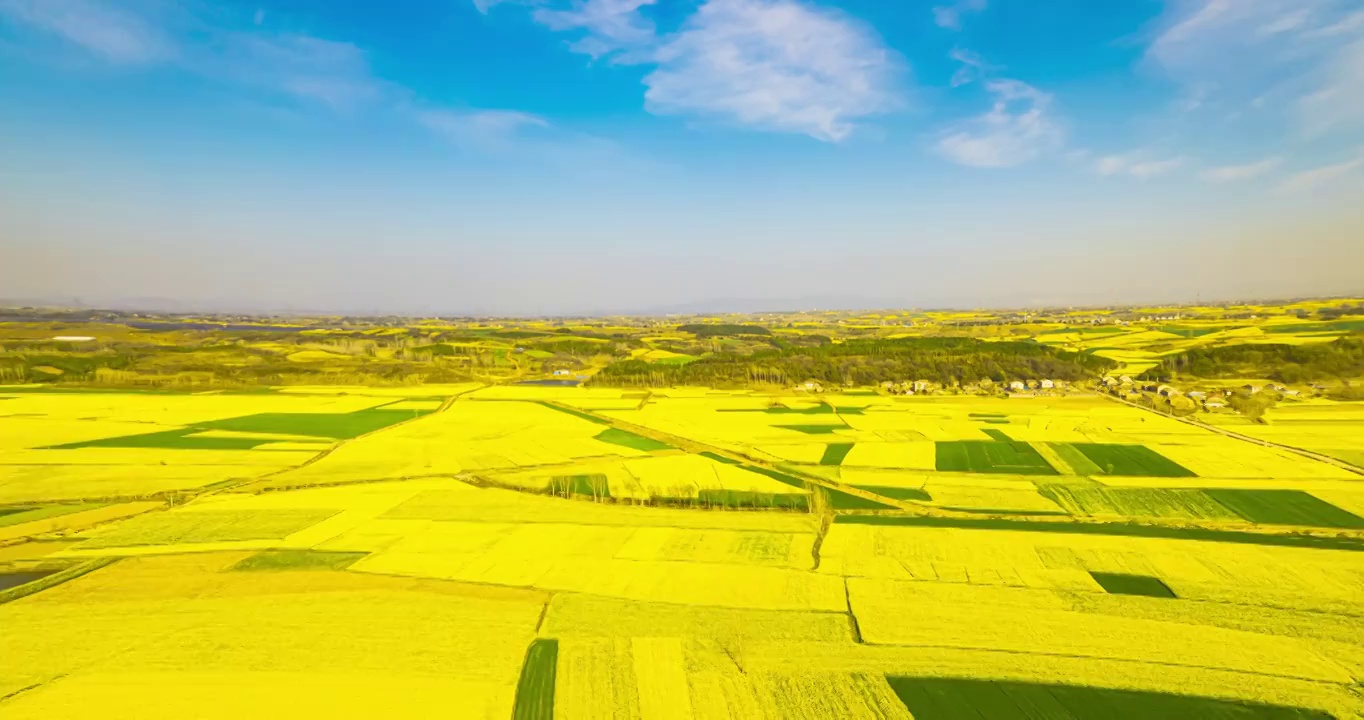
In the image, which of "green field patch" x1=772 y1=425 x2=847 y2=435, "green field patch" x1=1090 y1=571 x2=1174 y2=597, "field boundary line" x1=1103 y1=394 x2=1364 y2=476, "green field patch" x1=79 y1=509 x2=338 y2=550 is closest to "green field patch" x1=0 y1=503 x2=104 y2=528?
"green field patch" x1=79 y1=509 x2=338 y2=550

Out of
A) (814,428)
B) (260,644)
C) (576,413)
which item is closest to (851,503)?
(814,428)

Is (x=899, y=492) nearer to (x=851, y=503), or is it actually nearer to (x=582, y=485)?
(x=851, y=503)

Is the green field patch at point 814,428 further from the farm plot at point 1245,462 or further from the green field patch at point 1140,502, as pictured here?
the farm plot at point 1245,462

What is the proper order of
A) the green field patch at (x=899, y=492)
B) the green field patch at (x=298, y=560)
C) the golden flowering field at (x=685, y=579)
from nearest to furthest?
the golden flowering field at (x=685, y=579) → the green field patch at (x=298, y=560) → the green field patch at (x=899, y=492)

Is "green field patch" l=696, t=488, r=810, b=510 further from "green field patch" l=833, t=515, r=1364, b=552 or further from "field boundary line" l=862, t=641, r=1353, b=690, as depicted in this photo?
"field boundary line" l=862, t=641, r=1353, b=690

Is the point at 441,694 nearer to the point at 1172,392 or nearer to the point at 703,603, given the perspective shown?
the point at 703,603

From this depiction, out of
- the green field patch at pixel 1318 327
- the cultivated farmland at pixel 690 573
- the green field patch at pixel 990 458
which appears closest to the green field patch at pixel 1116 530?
the cultivated farmland at pixel 690 573
